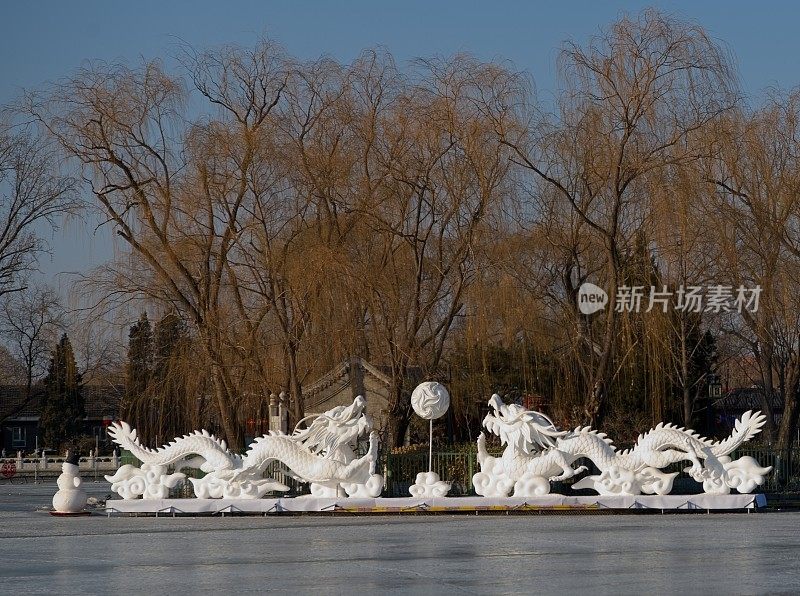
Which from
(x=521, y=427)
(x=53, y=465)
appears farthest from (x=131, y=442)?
(x=53, y=465)

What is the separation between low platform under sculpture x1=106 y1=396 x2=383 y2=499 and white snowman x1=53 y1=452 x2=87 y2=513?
0.76 meters

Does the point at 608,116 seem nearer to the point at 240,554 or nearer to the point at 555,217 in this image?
the point at 555,217

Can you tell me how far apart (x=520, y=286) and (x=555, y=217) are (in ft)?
6.78

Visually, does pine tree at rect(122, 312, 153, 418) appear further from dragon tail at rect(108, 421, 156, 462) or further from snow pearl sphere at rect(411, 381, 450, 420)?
snow pearl sphere at rect(411, 381, 450, 420)

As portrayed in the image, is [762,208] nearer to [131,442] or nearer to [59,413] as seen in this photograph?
[131,442]

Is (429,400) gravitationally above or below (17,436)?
below

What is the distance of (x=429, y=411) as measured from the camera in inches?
1050

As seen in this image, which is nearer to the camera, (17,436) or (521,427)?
(521,427)

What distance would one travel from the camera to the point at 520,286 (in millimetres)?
30000

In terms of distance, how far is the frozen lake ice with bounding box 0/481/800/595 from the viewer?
42.4 feet

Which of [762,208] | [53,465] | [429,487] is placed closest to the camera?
[429,487]

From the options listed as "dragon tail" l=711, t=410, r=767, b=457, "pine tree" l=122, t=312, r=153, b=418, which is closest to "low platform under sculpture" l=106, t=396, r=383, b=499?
"dragon tail" l=711, t=410, r=767, b=457

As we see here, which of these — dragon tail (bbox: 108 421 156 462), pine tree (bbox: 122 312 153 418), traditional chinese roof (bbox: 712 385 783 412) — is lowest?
dragon tail (bbox: 108 421 156 462)

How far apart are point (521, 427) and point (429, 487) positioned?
2.23 meters
